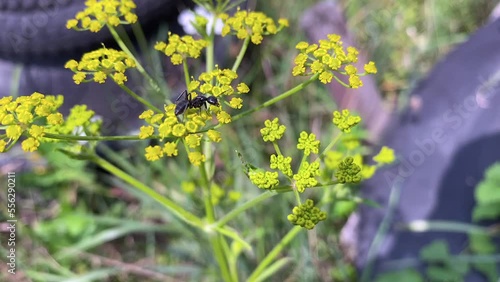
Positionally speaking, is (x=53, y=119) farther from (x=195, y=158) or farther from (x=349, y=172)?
(x=349, y=172)

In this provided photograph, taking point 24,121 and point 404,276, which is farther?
point 404,276

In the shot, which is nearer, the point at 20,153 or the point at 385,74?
the point at 20,153

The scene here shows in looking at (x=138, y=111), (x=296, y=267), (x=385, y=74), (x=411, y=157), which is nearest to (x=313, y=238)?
(x=296, y=267)

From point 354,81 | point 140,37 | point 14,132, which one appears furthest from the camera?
point 140,37

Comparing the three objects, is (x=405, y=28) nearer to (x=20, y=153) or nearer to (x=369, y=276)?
(x=369, y=276)

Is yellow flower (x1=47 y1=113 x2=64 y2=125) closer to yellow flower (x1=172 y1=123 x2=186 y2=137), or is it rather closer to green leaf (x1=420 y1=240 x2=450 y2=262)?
yellow flower (x1=172 y1=123 x2=186 y2=137)

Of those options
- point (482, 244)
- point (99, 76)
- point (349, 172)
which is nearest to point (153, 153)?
point (99, 76)

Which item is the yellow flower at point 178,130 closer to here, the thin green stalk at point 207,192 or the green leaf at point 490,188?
the thin green stalk at point 207,192
